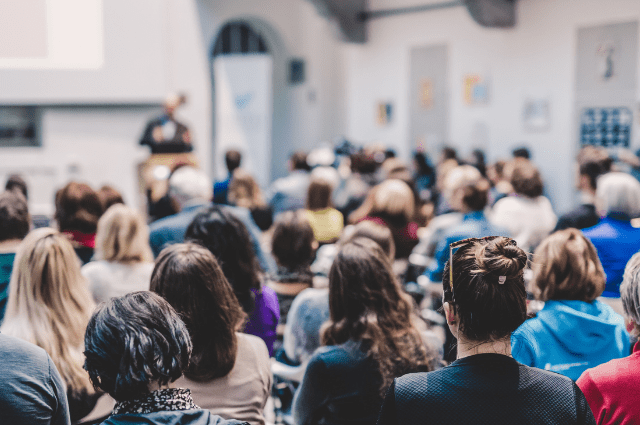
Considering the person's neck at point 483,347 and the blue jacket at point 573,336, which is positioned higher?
the person's neck at point 483,347

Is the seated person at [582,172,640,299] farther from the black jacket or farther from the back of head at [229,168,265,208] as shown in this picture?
the back of head at [229,168,265,208]

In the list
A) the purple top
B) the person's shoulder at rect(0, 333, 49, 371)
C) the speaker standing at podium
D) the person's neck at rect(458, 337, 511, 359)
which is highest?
the speaker standing at podium

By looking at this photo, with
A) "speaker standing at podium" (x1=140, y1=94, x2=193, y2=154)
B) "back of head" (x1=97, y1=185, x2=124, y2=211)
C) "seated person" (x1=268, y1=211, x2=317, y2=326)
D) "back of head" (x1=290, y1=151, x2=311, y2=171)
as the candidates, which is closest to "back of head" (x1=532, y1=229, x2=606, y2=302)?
"seated person" (x1=268, y1=211, x2=317, y2=326)

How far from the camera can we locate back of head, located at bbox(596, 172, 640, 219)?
3.67 m

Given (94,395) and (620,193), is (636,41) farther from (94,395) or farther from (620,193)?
(94,395)

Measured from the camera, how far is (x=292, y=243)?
360cm

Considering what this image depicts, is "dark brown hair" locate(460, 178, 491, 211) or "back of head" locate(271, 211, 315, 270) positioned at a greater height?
"dark brown hair" locate(460, 178, 491, 211)

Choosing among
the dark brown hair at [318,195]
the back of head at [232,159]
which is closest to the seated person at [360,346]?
the dark brown hair at [318,195]

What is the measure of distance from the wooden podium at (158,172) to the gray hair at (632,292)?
13.6 ft

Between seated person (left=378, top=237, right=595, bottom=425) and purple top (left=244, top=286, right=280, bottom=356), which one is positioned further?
purple top (left=244, top=286, right=280, bottom=356)

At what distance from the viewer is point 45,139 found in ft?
34.8

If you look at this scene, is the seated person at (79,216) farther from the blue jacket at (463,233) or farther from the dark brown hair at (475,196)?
the dark brown hair at (475,196)

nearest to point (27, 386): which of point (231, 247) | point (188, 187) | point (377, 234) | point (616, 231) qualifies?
point (231, 247)

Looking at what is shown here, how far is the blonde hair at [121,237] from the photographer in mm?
3445
